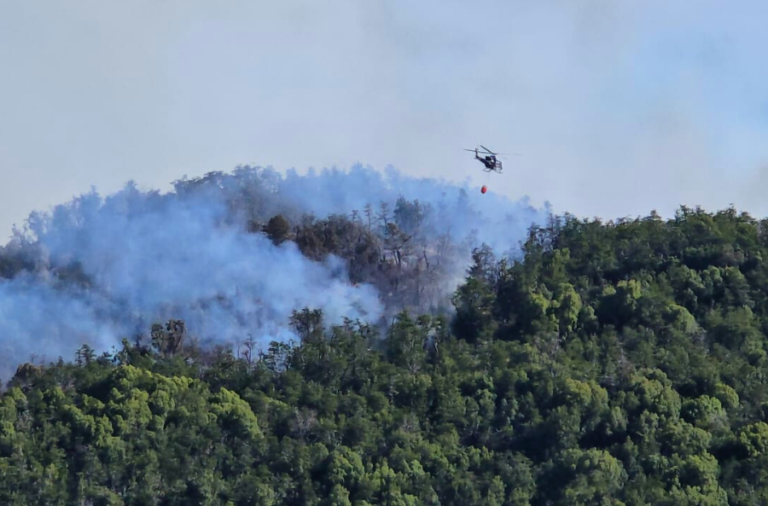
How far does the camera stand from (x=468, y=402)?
319 feet

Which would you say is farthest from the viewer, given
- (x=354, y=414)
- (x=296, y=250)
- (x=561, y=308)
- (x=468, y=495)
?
(x=296, y=250)

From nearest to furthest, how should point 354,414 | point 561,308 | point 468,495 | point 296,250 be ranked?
point 468,495 → point 354,414 → point 561,308 → point 296,250

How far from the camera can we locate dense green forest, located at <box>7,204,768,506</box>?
8981cm

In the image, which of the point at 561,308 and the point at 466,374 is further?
the point at 561,308

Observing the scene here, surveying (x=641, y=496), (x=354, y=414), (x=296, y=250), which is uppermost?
(x=296, y=250)

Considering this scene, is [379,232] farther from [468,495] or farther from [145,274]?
[468,495]

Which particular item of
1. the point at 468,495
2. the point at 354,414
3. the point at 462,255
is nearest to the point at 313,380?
the point at 354,414

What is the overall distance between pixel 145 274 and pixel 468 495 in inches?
1246

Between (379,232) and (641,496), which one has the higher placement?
(379,232)

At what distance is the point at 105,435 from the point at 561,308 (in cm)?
2889

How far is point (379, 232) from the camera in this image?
120812 mm

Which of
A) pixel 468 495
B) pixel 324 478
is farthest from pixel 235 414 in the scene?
pixel 468 495

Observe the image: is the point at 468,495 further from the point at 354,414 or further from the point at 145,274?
the point at 145,274

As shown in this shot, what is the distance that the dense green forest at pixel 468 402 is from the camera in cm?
8981
